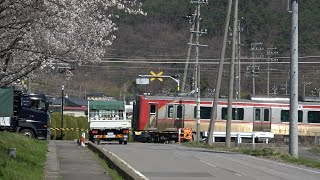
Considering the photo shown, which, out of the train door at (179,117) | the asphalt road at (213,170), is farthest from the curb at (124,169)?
the train door at (179,117)

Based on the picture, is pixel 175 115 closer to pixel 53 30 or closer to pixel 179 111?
pixel 179 111

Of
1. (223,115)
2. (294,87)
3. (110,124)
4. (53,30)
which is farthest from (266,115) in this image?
(53,30)

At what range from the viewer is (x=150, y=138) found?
174ft

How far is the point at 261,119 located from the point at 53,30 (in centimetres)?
3668

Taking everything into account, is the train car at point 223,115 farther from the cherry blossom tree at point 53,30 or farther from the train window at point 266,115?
the cherry blossom tree at point 53,30

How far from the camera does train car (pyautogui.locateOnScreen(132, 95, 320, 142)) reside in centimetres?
5108

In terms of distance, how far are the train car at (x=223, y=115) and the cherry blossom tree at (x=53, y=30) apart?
29.1 m

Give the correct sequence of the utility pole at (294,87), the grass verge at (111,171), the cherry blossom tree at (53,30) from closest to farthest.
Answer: the cherry blossom tree at (53,30) < the grass verge at (111,171) < the utility pole at (294,87)

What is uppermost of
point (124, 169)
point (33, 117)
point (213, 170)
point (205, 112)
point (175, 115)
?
point (205, 112)

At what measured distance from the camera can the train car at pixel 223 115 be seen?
51.1m

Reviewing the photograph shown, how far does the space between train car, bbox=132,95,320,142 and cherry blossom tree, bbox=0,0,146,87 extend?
1146 inches

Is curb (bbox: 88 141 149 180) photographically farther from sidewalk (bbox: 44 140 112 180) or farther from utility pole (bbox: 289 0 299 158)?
utility pole (bbox: 289 0 299 158)

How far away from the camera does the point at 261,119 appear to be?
5253cm

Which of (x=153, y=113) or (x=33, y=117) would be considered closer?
(x=33, y=117)
